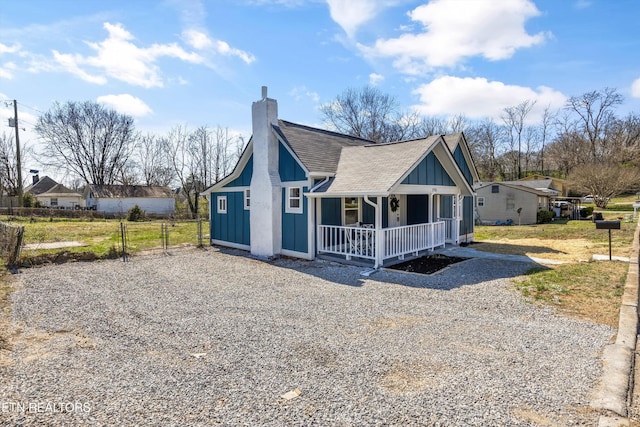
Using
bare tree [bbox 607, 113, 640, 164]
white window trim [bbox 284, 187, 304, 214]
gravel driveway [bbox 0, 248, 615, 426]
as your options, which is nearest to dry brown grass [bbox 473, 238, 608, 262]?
gravel driveway [bbox 0, 248, 615, 426]

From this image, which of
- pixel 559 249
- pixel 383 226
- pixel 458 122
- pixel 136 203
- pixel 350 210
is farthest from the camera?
pixel 458 122

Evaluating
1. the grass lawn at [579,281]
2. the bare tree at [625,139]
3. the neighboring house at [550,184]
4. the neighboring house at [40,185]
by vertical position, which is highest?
the bare tree at [625,139]

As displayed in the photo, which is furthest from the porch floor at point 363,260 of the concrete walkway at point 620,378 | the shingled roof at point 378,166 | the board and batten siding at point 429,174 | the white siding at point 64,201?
the white siding at point 64,201

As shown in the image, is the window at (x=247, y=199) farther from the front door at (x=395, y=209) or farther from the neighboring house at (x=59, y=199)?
the neighboring house at (x=59, y=199)

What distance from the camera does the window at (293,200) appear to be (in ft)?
38.1

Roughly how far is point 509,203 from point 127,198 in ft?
133

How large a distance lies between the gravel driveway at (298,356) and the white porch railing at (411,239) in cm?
235

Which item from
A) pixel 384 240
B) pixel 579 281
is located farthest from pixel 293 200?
pixel 579 281

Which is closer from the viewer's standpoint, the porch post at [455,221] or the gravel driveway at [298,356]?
the gravel driveway at [298,356]

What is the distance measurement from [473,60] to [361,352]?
23006 millimetres

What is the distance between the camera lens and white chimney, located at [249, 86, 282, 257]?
12.0 meters

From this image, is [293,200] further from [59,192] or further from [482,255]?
[59,192]

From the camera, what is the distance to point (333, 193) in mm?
10141

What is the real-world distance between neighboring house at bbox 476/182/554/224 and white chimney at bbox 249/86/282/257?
2396 centimetres
